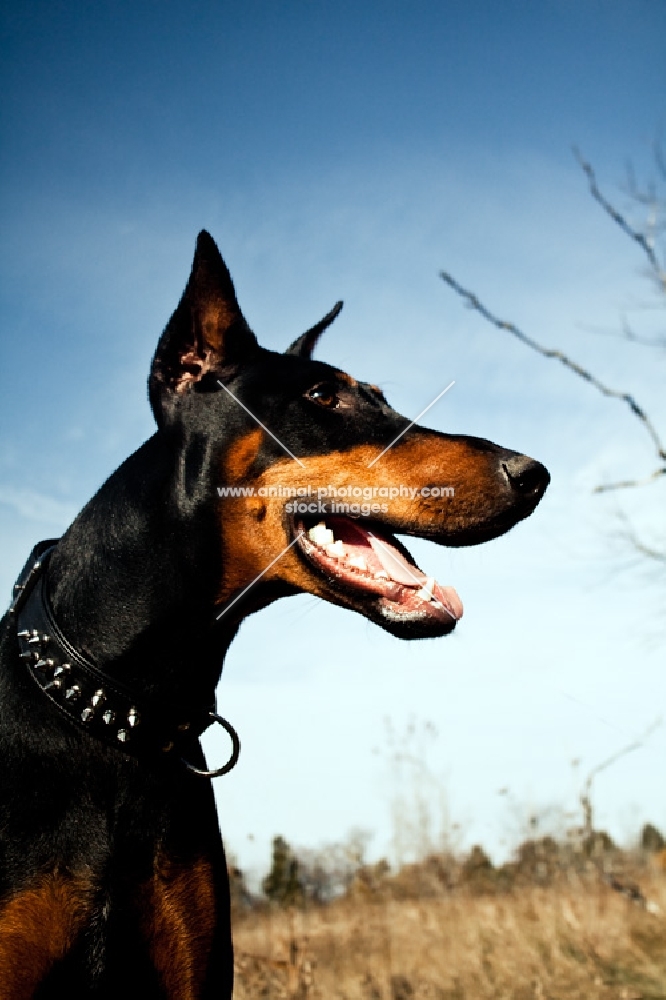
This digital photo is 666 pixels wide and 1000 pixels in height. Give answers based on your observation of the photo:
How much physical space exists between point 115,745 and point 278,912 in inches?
403

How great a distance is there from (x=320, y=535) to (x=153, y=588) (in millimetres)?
562

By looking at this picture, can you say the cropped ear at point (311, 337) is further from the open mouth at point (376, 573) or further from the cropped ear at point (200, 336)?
the open mouth at point (376, 573)

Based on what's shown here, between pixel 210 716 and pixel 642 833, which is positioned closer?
pixel 210 716

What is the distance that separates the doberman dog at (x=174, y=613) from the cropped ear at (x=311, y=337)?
82 cm

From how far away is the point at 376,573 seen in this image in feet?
9.71

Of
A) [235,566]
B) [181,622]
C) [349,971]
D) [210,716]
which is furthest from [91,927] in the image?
[349,971]

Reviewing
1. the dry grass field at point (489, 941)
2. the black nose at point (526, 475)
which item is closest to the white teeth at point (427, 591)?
the black nose at point (526, 475)

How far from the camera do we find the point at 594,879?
453 inches

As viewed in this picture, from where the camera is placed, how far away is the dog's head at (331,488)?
110 inches

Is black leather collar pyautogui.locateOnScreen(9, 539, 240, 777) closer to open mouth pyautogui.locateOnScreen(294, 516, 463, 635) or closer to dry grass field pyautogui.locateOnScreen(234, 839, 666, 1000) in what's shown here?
open mouth pyautogui.locateOnScreen(294, 516, 463, 635)

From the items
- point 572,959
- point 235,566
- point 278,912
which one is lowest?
point 572,959

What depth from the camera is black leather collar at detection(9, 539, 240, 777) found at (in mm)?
2656

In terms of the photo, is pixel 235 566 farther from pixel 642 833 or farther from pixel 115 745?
pixel 642 833

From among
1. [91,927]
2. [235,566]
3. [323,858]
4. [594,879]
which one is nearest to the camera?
[91,927]
